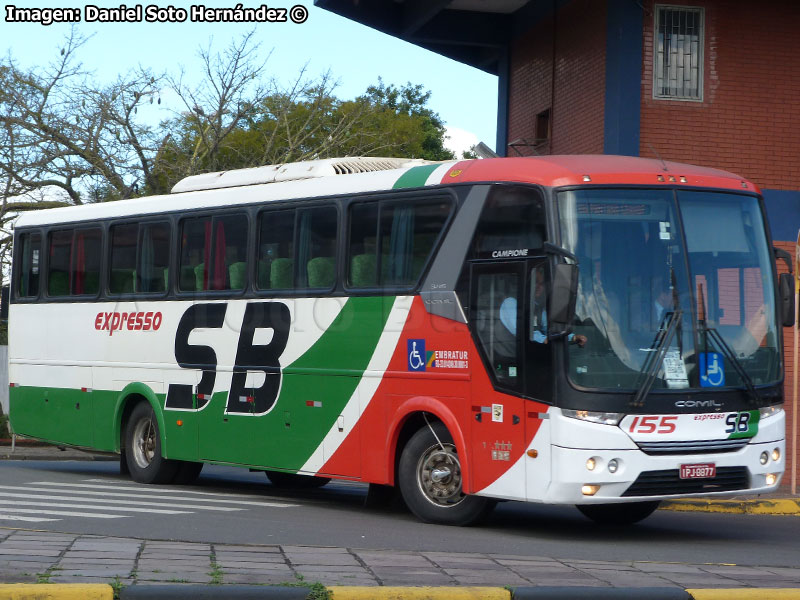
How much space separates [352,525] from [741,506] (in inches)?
201

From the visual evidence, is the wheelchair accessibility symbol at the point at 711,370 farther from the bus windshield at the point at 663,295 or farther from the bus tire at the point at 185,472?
the bus tire at the point at 185,472

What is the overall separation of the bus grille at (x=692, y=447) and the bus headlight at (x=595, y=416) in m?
0.29

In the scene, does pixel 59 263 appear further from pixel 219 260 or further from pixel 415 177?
pixel 415 177

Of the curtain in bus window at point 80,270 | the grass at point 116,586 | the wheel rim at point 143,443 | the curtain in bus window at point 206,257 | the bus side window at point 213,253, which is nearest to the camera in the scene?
the grass at point 116,586

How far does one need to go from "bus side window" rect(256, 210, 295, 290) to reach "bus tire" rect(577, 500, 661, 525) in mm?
3951

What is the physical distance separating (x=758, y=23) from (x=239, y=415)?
9691 mm

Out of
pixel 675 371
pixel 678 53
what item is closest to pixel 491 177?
pixel 675 371

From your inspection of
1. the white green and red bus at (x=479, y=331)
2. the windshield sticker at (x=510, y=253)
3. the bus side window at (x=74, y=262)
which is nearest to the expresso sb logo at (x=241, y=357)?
the white green and red bus at (x=479, y=331)

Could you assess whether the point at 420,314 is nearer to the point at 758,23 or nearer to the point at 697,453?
the point at 697,453

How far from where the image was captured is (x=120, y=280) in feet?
54.2

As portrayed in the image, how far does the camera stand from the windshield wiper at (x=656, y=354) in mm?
10734

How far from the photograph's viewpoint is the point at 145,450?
53.8 feet

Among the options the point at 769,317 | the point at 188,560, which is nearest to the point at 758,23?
the point at 769,317

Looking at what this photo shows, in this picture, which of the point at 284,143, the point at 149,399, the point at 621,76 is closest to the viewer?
the point at 149,399
